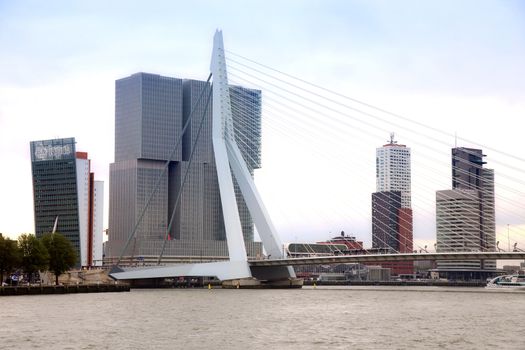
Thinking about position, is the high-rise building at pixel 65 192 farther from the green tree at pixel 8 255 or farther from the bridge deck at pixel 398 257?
the bridge deck at pixel 398 257

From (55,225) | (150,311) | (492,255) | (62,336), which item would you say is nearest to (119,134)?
(55,225)

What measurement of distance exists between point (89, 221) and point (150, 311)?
367ft

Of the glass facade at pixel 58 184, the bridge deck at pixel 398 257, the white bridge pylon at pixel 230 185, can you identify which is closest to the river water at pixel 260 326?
the bridge deck at pixel 398 257

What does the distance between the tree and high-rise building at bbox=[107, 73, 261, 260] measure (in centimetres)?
6483

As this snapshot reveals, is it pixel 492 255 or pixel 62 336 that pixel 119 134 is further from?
pixel 62 336

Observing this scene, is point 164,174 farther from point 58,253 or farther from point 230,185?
Result: point 230,185

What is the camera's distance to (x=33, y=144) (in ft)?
Answer: 511

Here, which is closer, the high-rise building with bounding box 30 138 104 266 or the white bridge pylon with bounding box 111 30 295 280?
the white bridge pylon with bounding box 111 30 295 280

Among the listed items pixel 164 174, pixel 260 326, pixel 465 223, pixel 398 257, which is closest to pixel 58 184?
pixel 164 174

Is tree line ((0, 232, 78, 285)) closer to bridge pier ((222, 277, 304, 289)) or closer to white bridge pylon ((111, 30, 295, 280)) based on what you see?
white bridge pylon ((111, 30, 295, 280))

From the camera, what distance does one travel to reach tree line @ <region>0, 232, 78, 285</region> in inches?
2884

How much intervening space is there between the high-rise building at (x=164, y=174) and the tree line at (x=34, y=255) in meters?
65.4

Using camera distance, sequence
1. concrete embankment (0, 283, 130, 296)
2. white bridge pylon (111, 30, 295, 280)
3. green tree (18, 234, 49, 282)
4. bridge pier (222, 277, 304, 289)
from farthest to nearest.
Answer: bridge pier (222, 277, 304, 289), green tree (18, 234, 49, 282), white bridge pylon (111, 30, 295, 280), concrete embankment (0, 283, 130, 296)

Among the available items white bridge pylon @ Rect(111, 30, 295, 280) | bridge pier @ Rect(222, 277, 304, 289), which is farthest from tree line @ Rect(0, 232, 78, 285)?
bridge pier @ Rect(222, 277, 304, 289)
